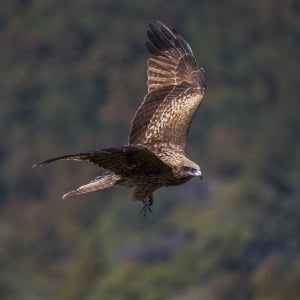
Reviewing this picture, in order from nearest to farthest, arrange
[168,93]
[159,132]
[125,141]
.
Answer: [159,132] → [168,93] → [125,141]

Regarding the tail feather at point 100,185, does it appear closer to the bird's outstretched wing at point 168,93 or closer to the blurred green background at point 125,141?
the bird's outstretched wing at point 168,93

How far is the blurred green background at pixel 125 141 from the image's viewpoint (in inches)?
1345

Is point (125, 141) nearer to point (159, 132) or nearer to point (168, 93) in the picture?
point (168, 93)

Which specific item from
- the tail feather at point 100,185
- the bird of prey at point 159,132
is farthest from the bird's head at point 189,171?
the tail feather at point 100,185

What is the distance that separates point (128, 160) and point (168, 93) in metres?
1.88

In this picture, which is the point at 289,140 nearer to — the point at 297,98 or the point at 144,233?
the point at 297,98

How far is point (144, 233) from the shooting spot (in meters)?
38.3

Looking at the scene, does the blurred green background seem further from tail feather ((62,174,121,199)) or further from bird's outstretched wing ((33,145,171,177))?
bird's outstretched wing ((33,145,171,177))

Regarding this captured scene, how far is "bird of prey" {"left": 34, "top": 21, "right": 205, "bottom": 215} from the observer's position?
11977 mm

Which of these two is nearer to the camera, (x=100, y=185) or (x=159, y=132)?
(x=100, y=185)

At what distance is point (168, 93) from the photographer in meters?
13.8

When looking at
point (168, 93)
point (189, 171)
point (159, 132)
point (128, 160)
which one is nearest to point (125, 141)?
point (168, 93)

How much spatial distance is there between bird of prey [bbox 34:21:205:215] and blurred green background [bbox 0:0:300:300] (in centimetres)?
1685

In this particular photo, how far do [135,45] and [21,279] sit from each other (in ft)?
47.7
